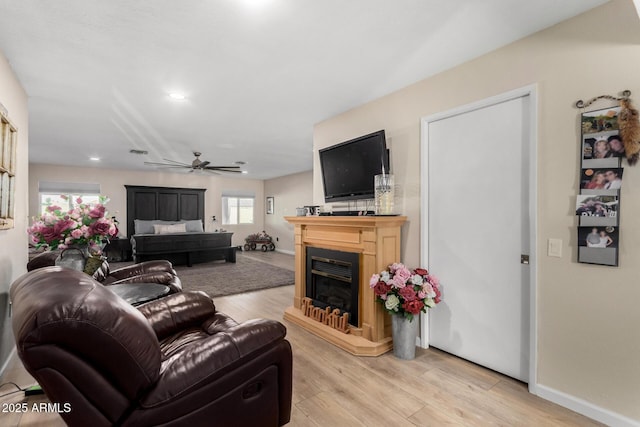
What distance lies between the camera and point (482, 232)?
2.38 meters

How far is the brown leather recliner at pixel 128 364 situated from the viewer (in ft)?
2.95

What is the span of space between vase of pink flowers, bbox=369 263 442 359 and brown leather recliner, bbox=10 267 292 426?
4.32 feet

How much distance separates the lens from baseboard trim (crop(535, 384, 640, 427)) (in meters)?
1.70

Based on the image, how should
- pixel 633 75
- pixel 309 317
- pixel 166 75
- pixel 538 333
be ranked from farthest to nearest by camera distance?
pixel 309 317 → pixel 166 75 → pixel 538 333 → pixel 633 75

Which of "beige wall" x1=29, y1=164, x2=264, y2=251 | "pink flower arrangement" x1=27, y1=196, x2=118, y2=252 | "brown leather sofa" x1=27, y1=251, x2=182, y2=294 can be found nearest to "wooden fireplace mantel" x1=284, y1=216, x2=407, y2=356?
"brown leather sofa" x1=27, y1=251, x2=182, y2=294

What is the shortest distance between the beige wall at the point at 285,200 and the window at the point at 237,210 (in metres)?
0.63

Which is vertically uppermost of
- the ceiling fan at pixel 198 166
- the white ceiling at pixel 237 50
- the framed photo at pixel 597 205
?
the white ceiling at pixel 237 50

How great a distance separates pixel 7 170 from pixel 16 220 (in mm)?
627

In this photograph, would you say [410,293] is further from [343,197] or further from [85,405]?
[85,405]

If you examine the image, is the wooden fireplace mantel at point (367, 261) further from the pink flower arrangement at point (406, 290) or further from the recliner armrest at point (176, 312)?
the recliner armrest at point (176, 312)

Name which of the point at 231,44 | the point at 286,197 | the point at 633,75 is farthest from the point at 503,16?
the point at 286,197

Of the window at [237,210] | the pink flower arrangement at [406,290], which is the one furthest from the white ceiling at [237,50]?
the window at [237,210]

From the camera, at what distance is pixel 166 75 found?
262cm

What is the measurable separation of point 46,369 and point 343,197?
110 inches
